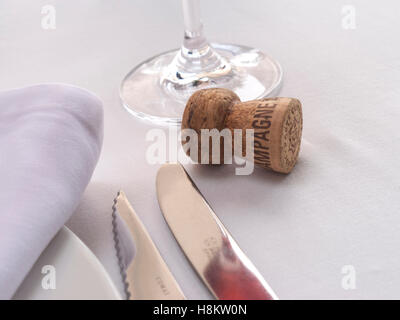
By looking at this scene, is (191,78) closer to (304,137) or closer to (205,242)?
(304,137)

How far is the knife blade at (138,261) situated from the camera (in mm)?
319

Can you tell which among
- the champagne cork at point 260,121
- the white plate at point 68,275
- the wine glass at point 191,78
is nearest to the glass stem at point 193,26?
the wine glass at point 191,78

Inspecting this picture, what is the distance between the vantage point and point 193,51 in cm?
58

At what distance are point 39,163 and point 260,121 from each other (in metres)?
0.16

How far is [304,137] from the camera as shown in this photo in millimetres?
478

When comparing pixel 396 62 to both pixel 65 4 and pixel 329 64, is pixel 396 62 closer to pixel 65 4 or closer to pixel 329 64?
pixel 329 64

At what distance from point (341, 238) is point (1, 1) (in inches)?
30.7

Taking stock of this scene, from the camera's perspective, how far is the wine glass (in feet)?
1.80

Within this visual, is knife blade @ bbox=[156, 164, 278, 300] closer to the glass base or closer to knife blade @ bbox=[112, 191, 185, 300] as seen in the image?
knife blade @ bbox=[112, 191, 185, 300]

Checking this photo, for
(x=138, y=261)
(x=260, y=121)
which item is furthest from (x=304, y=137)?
(x=138, y=261)

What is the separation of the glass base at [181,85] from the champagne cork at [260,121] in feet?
0.32

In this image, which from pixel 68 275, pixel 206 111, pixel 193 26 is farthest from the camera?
pixel 193 26

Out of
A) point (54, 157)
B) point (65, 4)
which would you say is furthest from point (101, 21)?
point (54, 157)
